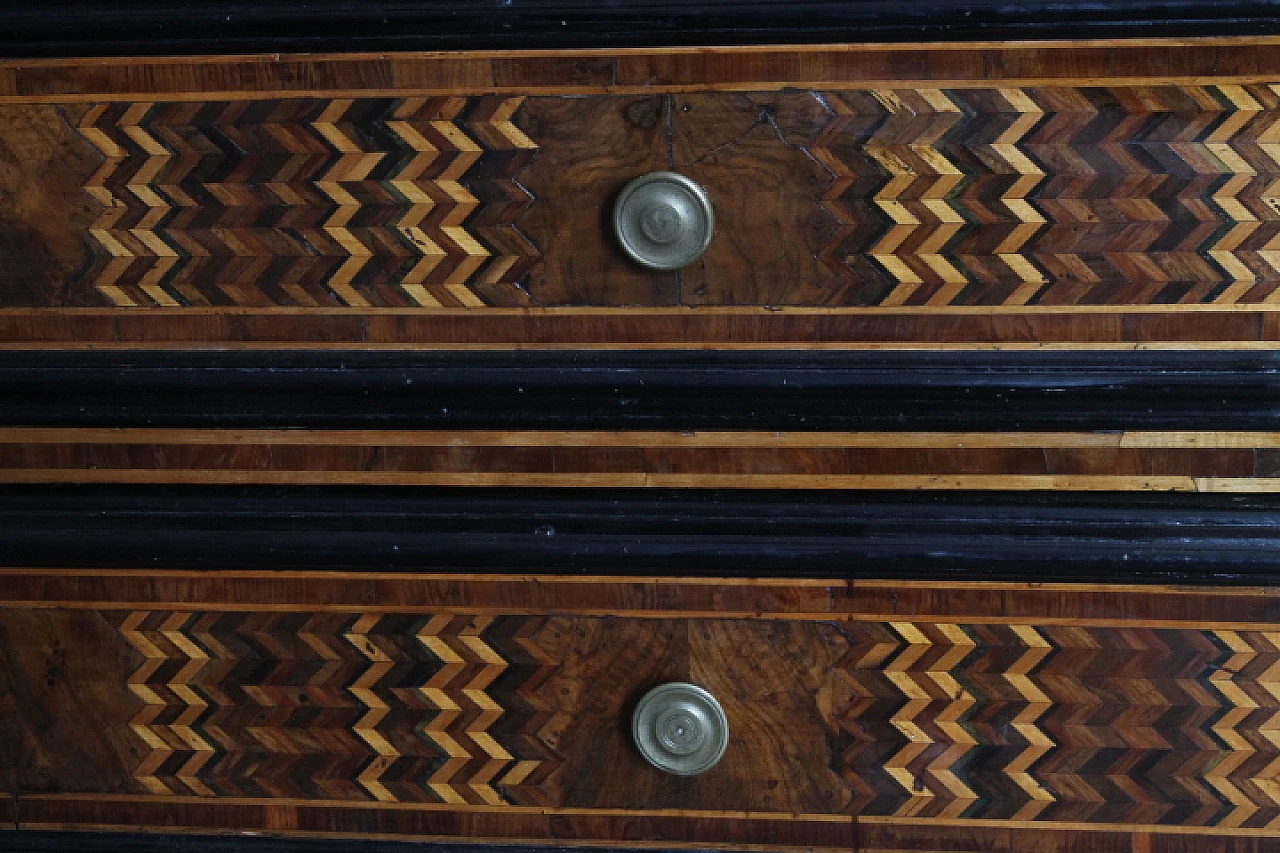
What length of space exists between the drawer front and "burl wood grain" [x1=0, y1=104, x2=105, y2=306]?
0.41 meters

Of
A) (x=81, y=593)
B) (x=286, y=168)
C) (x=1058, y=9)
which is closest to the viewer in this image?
(x=1058, y=9)

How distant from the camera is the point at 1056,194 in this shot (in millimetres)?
1556

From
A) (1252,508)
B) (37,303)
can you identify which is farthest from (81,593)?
(1252,508)

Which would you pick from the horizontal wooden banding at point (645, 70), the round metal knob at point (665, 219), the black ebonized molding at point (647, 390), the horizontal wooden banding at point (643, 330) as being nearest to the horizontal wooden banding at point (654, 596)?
the black ebonized molding at point (647, 390)

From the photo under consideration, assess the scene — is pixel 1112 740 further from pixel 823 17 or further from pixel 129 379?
pixel 129 379

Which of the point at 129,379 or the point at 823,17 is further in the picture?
the point at 129,379

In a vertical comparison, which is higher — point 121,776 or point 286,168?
point 286,168

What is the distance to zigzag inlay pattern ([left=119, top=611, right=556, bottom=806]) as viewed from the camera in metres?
1.73

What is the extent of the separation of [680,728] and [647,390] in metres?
0.46

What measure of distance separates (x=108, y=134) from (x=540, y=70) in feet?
1.93

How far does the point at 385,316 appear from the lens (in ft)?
5.39

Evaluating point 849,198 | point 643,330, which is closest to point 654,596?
point 643,330

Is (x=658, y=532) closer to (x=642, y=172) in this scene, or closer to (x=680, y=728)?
(x=680, y=728)

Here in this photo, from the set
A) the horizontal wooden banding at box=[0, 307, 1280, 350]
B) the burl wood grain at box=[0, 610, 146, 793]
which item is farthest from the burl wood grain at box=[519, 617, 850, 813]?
the burl wood grain at box=[0, 610, 146, 793]
